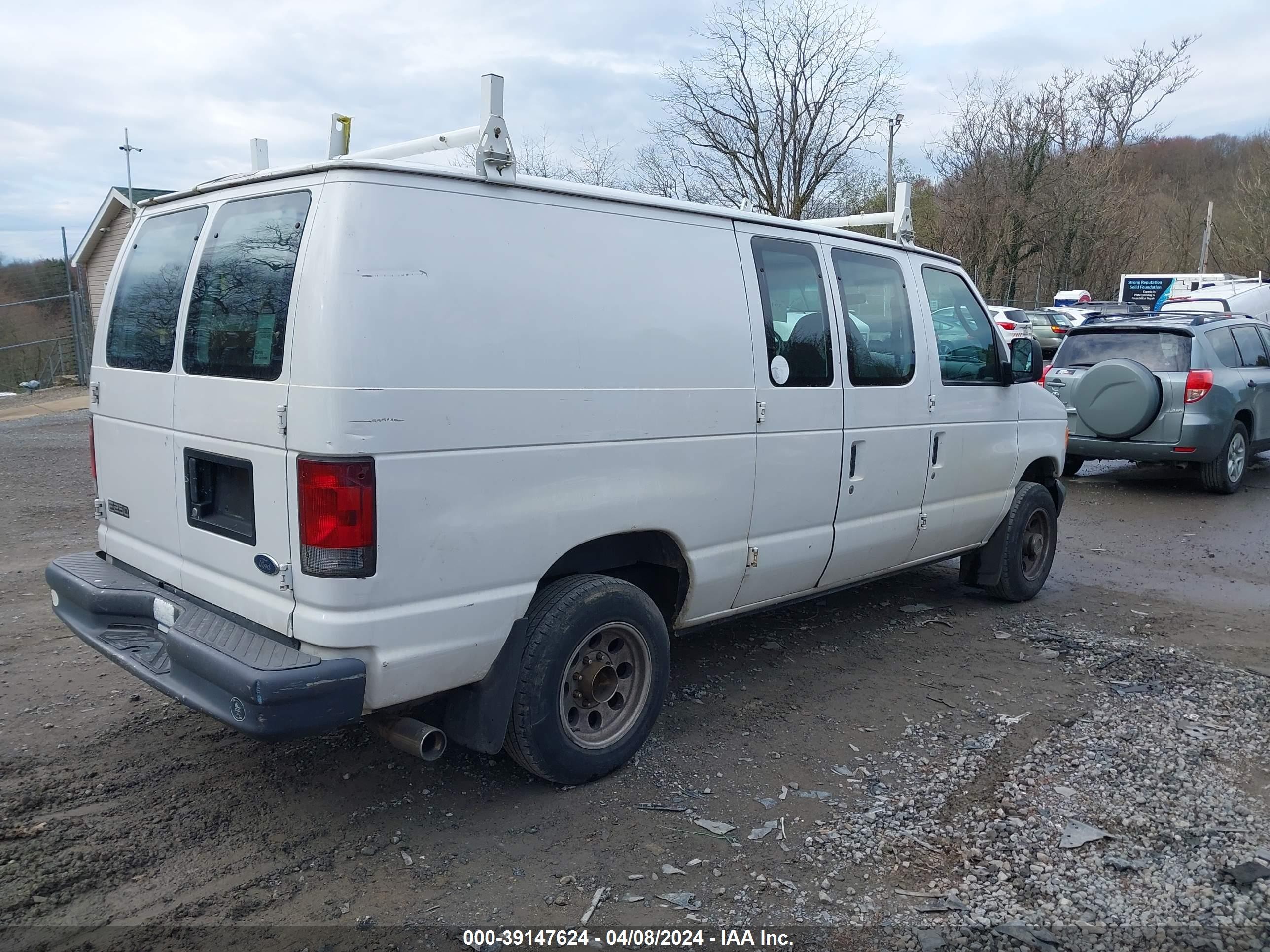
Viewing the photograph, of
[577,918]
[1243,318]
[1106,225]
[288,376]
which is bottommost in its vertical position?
[577,918]

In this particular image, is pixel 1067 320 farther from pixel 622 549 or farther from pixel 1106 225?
pixel 622 549

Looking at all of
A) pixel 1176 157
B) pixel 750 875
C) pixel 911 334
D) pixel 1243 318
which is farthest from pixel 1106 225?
pixel 750 875

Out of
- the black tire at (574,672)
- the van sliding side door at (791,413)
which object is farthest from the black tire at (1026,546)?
the black tire at (574,672)

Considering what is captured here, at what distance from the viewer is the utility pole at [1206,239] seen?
45.3 meters

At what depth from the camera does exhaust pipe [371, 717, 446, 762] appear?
3.27m

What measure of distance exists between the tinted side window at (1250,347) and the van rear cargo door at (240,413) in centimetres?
1109

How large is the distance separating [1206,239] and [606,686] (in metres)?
50.9

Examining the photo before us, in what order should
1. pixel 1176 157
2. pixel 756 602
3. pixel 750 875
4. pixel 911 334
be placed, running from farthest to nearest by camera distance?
pixel 1176 157, pixel 911 334, pixel 756 602, pixel 750 875

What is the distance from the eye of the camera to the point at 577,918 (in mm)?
2949

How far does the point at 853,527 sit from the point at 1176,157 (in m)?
56.8

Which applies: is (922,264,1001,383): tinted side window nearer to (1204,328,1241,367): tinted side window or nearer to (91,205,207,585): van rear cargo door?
(91,205,207,585): van rear cargo door

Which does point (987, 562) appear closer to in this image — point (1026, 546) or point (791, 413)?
point (1026, 546)

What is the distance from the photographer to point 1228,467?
34.0 ft

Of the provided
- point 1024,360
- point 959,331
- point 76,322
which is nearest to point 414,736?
point 959,331
